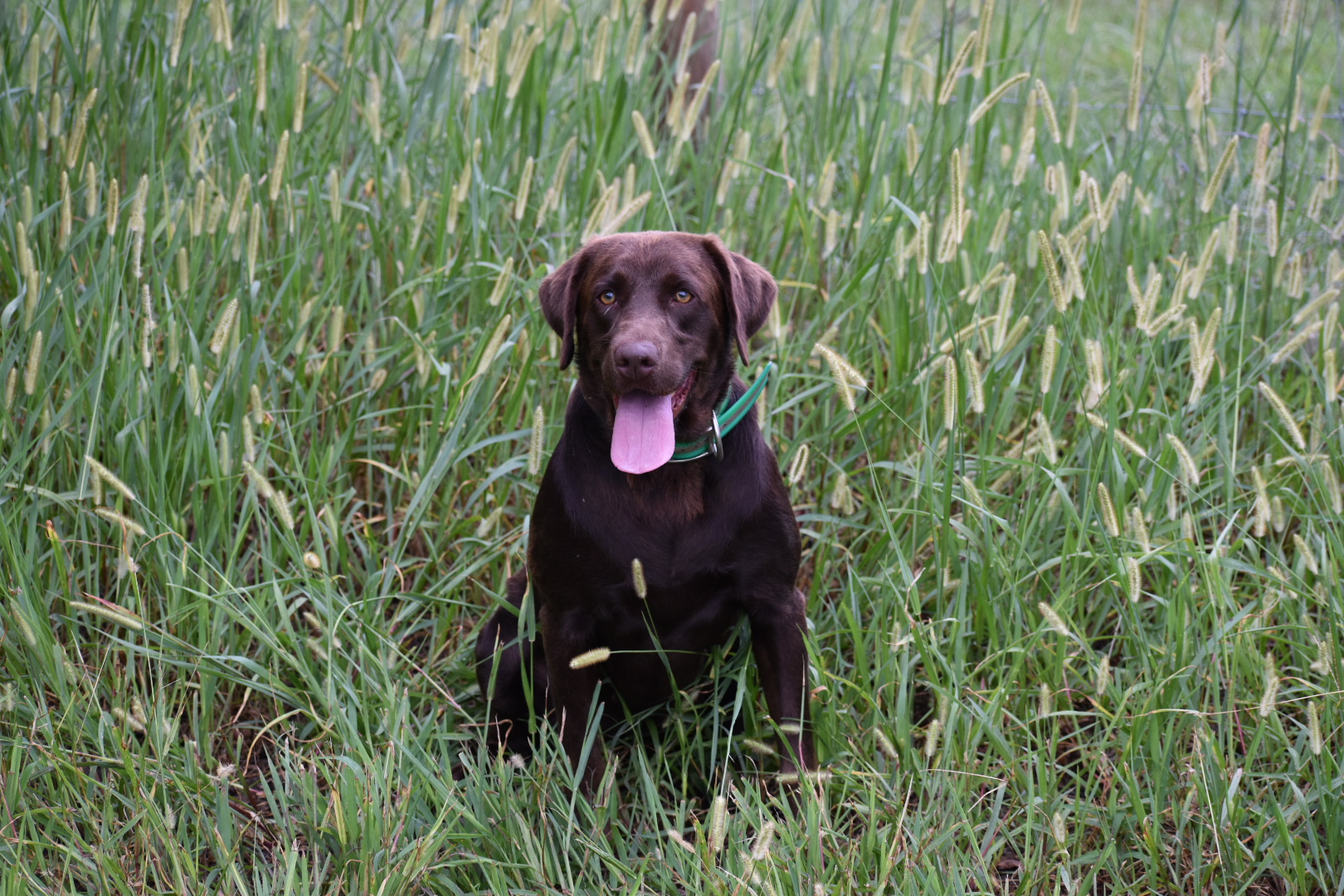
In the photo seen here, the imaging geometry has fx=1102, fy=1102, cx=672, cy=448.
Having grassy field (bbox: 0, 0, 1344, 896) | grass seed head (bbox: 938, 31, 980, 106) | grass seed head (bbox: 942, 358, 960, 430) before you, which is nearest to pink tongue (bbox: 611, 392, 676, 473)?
grassy field (bbox: 0, 0, 1344, 896)

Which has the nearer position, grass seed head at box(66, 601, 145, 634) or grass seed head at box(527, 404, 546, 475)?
grass seed head at box(66, 601, 145, 634)

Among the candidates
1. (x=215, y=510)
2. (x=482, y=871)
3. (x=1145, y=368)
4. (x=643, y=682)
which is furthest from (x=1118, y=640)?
(x=215, y=510)

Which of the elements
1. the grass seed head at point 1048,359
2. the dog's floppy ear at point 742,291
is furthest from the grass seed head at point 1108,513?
the dog's floppy ear at point 742,291

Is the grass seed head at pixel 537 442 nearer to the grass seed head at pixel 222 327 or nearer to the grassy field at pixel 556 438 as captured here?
the grassy field at pixel 556 438

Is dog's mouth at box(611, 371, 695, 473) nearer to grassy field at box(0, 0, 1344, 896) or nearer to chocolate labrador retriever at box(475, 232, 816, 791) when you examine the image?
chocolate labrador retriever at box(475, 232, 816, 791)

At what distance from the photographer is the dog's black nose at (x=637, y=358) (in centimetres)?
242

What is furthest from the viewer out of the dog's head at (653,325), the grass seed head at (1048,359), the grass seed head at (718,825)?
the grass seed head at (1048,359)

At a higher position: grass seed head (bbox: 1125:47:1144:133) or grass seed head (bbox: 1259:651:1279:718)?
grass seed head (bbox: 1125:47:1144:133)

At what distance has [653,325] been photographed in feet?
8.32

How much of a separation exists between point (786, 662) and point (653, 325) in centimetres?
89

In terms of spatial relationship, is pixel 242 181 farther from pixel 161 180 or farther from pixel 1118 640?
pixel 1118 640

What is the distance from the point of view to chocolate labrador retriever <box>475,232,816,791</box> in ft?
8.62

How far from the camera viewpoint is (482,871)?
236 centimetres

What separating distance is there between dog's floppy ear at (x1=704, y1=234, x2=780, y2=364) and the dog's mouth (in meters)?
0.27
